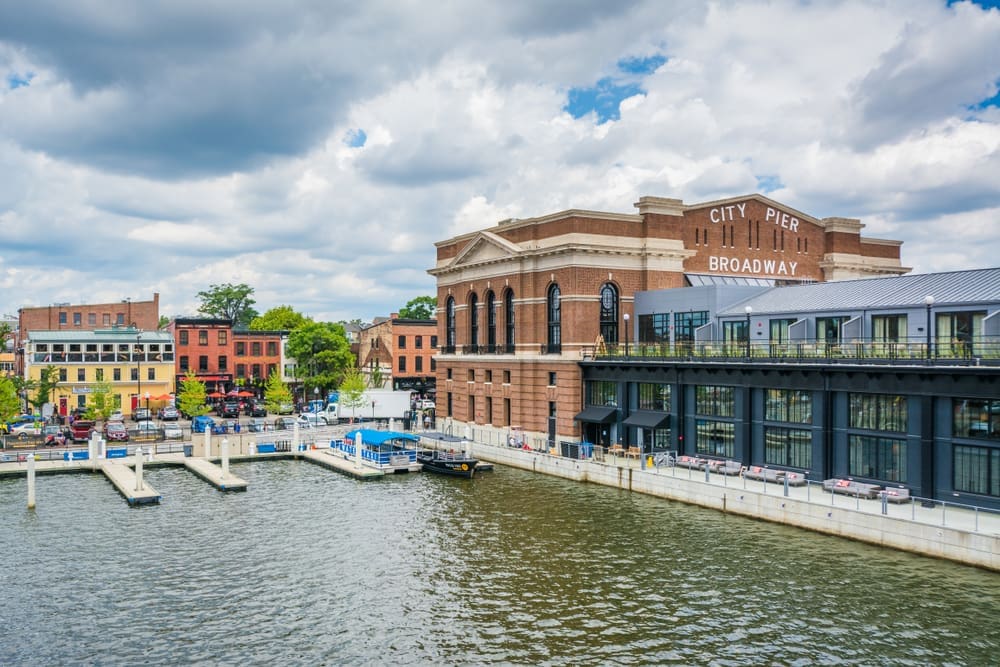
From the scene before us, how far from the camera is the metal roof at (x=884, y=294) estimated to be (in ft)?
124

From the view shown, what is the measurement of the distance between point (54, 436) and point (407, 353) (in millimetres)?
45750

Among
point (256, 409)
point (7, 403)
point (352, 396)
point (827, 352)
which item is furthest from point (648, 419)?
point (256, 409)

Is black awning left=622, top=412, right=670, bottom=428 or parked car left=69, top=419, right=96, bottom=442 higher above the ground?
black awning left=622, top=412, right=670, bottom=428

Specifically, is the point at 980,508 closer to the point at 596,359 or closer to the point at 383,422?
the point at 596,359

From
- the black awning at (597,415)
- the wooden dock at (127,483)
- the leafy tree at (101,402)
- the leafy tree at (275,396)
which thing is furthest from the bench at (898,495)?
the leafy tree at (101,402)

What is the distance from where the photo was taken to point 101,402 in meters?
70.2

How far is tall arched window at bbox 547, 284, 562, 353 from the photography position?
188 feet

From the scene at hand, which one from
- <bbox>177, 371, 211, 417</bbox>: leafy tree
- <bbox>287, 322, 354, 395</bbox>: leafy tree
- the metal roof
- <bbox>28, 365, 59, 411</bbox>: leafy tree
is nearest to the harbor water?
the metal roof

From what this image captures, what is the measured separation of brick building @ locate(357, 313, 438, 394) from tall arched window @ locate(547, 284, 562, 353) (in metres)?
43.0

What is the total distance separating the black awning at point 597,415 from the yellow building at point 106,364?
45508 millimetres

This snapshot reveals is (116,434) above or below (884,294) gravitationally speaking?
below

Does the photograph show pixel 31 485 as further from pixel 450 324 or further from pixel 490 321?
pixel 450 324

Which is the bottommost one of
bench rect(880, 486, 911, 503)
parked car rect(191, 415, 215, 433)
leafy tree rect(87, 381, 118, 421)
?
bench rect(880, 486, 911, 503)

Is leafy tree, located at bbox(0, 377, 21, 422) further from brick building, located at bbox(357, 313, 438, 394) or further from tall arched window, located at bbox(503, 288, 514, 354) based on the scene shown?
brick building, located at bbox(357, 313, 438, 394)
